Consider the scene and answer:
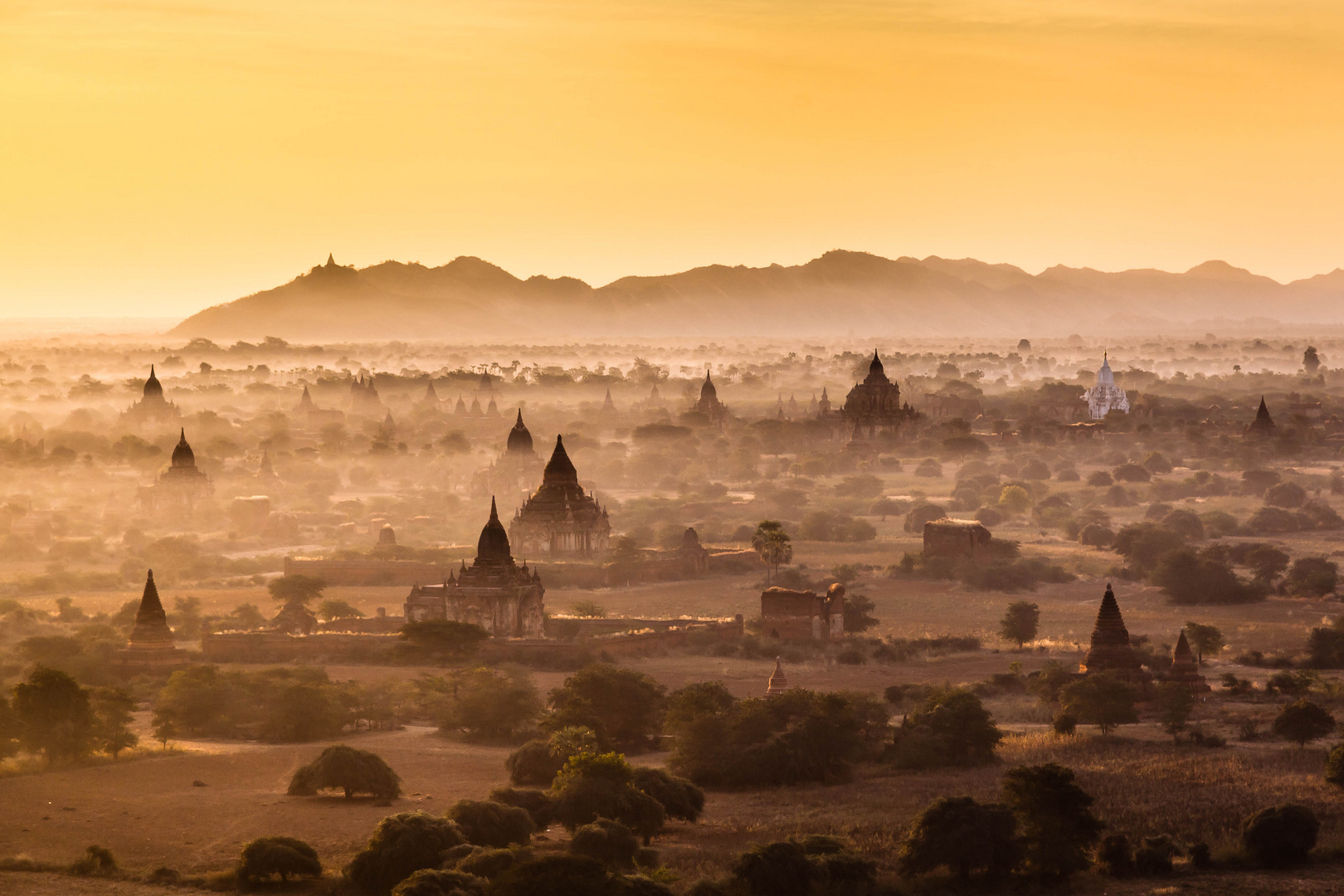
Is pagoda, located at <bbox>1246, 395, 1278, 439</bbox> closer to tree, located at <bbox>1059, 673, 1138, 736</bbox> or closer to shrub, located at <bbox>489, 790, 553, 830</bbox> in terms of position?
tree, located at <bbox>1059, 673, 1138, 736</bbox>

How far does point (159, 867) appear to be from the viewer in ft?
114

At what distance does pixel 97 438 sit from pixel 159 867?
120968 millimetres

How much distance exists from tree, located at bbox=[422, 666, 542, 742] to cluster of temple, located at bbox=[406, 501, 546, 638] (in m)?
10.9

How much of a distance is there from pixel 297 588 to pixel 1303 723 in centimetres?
3557

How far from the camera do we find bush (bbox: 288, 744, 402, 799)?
4028 cm

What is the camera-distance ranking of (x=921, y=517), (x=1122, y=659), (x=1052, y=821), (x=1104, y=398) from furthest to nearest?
1. (x=1104, y=398)
2. (x=921, y=517)
3. (x=1122, y=659)
4. (x=1052, y=821)

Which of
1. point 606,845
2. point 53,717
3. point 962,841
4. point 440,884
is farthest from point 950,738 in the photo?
point 53,717

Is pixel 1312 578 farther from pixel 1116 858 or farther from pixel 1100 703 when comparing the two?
pixel 1116 858

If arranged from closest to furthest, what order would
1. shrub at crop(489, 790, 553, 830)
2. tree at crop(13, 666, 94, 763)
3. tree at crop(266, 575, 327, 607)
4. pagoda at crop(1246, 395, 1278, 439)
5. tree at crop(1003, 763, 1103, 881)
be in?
tree at crop(1003, 763, 1103, 881) → shrub at crop(489, 790, 553, 830) → tree at crop(13, 666, 94, 763) → tree at crop(266, 575, 327, 607) → pagoda at crop(1246, 395, 1278, 439)

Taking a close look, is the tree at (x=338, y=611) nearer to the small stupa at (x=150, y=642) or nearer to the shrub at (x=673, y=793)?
the small stupa at (x=150, y=642)

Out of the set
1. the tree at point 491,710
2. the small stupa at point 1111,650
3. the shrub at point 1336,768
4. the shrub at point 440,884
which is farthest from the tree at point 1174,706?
the shrub at point 440,884

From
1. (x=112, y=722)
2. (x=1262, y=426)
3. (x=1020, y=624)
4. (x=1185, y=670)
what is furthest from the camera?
(x=1262, y=426)

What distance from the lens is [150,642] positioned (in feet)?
183

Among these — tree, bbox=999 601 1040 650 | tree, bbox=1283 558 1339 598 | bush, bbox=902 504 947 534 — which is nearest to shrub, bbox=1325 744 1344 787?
tree, bbox=999 601 1040 650
